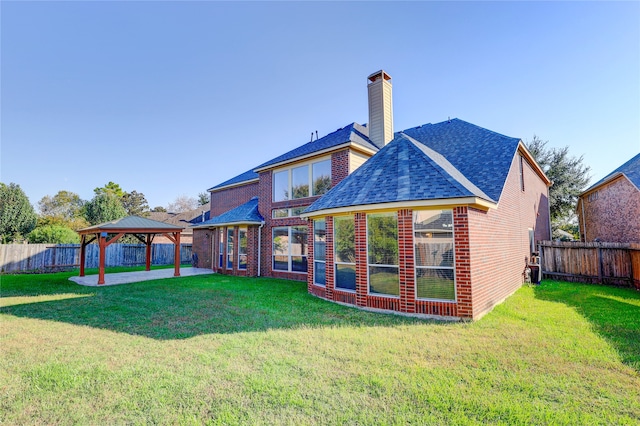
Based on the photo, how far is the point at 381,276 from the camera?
7.49 metres

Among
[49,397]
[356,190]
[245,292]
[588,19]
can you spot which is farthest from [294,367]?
[588,19]

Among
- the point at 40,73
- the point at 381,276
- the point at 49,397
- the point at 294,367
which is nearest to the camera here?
the point at 49,397

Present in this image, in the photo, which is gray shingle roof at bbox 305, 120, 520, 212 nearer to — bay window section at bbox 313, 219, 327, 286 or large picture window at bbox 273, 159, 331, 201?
bay window section at bbox 313, 219, 327, 286

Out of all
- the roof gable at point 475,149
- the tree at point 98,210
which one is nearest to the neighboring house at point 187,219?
the tree at point 98,210

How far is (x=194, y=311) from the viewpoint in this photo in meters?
7.45

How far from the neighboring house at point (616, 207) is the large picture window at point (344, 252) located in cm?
1334

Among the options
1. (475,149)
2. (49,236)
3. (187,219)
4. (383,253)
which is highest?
(475,149)

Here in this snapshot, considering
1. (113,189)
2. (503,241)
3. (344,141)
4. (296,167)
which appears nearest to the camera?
(503,241)

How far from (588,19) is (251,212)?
50.3ft

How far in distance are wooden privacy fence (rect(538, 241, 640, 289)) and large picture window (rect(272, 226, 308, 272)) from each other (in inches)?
453

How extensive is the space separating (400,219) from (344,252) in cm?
220

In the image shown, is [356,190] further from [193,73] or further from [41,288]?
[41,288]

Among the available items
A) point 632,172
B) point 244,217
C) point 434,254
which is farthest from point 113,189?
point 632,172

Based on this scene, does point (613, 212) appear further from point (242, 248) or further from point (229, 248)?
point (229, 248)
